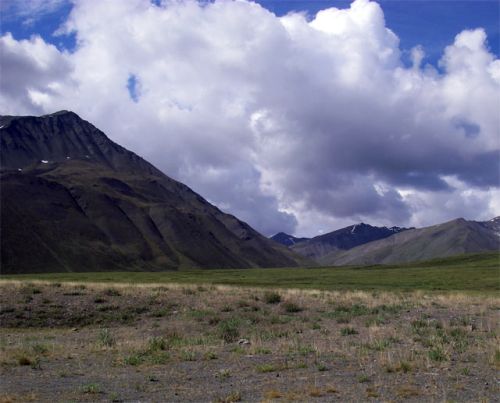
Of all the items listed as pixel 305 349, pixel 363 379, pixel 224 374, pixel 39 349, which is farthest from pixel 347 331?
pixel 39 349

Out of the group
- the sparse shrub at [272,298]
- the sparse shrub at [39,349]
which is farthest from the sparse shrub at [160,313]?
the sparse shrub at [39,349]

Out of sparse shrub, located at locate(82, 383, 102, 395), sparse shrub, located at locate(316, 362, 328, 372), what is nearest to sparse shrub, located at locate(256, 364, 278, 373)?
sparse shrub, located at locate(316, 362, 328, 372)

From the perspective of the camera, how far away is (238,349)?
1959cm

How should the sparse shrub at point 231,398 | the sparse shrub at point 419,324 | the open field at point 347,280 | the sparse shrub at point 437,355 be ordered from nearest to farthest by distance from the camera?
1. the sparse shrub at point 231,398
2. the sparse shrub at point 437,355
3. the sparse shrub at point 419,324
4. the open field at point 347,280

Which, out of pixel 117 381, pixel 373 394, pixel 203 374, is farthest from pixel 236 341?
pixel 373 394

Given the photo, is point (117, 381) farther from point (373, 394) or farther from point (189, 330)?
point (189, 330)

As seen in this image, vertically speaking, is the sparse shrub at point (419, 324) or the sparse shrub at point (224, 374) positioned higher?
the sparse shrub at point (419, 324)

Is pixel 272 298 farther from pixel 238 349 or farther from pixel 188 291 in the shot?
pixel 238 349

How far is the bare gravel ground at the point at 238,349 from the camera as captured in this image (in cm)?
1359

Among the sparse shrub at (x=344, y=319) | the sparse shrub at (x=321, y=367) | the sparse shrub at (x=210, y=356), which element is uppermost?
the sparse shrub at (x=344, y=319)

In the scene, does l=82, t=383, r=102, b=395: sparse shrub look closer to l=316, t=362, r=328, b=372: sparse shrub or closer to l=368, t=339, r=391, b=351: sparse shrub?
l=316, t=362, r=328, b=372: sparse shrub

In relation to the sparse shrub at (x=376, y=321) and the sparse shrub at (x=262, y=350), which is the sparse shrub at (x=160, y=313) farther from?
the sparse shrub at (x=262, y=350)

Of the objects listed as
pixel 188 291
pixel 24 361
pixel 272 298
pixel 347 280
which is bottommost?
pixel 24 361

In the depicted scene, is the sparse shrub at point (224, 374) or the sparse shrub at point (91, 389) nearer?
the sparse shrub at point (91, 389)
